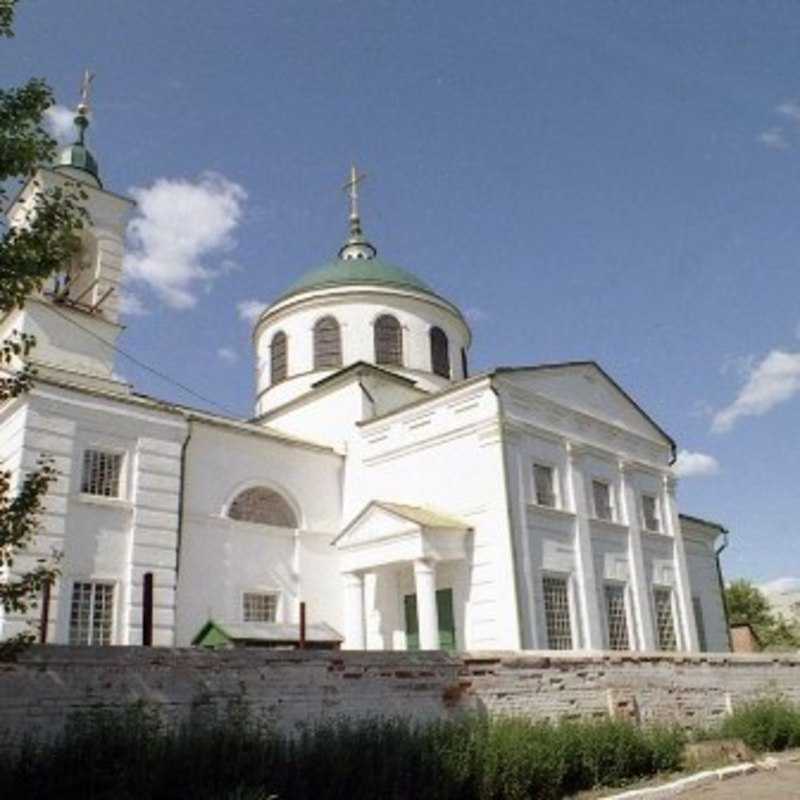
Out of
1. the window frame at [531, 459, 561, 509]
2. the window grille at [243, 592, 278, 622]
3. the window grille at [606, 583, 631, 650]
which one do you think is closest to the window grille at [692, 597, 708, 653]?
the window grille at [606, 583, 631, 650]

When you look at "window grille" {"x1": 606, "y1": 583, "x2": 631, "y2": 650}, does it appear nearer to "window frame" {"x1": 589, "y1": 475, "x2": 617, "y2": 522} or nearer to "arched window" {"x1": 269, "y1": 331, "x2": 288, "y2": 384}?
"window frame" {"x1": 589, "y1": 475, "x2": 617, "y2": 522}

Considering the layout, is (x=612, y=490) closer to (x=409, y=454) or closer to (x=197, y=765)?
(x=409, y=454)

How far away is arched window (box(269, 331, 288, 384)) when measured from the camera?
28.6 meters

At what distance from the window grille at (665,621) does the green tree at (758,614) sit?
2070 cm

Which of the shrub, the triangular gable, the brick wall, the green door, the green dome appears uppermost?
the green dome

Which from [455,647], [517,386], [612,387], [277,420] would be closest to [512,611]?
[455,647]

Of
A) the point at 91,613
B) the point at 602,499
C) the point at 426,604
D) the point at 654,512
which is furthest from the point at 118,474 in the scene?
the point at 654,512

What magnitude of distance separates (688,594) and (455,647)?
9.63m

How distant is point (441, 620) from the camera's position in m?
19.8

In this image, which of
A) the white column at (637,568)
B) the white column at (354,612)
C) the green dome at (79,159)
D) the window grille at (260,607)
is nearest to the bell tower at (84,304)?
the green dome at (79,159)

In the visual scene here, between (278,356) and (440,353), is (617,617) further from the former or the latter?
(278,356)

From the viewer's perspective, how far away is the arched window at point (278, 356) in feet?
93.7

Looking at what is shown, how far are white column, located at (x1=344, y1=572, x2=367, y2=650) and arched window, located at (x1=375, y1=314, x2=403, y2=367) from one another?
881 cm

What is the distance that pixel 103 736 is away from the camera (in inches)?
306
